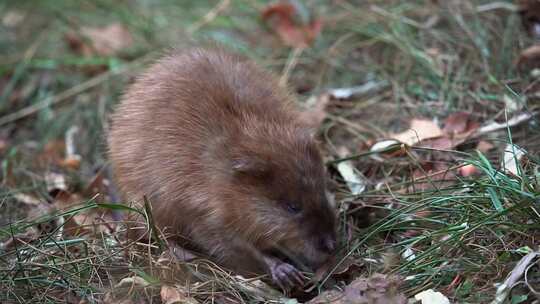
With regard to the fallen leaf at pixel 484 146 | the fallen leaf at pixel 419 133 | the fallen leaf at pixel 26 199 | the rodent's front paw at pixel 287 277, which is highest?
the fallen leaf at pixel 26 199

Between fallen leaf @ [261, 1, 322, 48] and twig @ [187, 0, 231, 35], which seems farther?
twig @ [187, 0, 231, 35]

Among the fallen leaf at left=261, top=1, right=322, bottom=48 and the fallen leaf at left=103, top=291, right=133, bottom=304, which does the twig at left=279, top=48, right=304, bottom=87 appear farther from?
the fallen leaf at left=103, top=291, right=133, bottom=304

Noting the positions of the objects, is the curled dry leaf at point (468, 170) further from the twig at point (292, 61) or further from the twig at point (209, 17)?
the twig at point (209, 17)

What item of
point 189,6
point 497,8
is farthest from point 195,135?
point 189,6

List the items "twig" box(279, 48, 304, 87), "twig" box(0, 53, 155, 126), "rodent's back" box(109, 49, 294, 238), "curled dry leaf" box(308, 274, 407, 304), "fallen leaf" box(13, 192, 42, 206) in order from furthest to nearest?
"twig" box(0, 53, 155, 126)
"twig" box(279, 48, 304, 87)
"fallen leaf" box(13, 192, 42, 206)
"rodent's back" box(109, 49, 294, 238)
"curled dry leaf" box(308, 274, 407, 304)

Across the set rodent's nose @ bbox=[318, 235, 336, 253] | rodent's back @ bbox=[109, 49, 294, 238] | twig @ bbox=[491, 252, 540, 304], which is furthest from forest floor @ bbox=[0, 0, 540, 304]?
rodent's back @ bbox=[109, 49, 294, 238]

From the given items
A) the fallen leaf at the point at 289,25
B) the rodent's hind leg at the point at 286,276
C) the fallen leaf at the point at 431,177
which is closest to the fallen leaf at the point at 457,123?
the fallen leaf at the point at 431,177
